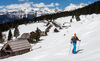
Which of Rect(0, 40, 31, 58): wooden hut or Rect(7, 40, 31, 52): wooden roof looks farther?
Rect(7, 40, 31, 52): wooden roof

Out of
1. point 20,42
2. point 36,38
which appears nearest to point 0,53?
point 20,42

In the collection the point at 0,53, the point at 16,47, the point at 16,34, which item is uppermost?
the point at 16,34

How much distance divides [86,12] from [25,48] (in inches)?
4005

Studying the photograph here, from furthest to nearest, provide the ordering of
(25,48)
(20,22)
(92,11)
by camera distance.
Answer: (20,22), (92,11), (25,48)

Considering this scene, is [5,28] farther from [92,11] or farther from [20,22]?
[92,11]

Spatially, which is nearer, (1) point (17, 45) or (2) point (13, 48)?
(2) point (13, 48)

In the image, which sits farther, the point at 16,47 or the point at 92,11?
the point at 92,11

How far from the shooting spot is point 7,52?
25.8 m

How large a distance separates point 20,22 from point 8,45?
14656 centimetres

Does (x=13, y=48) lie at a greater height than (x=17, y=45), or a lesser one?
lesser

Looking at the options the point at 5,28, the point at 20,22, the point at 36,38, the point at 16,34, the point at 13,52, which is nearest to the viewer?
the point at 13,52

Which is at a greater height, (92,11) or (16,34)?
(92,11)

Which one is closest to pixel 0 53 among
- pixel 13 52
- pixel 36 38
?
pixel 13 52

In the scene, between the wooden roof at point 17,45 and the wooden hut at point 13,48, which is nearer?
the wooden hut at point 13,48
